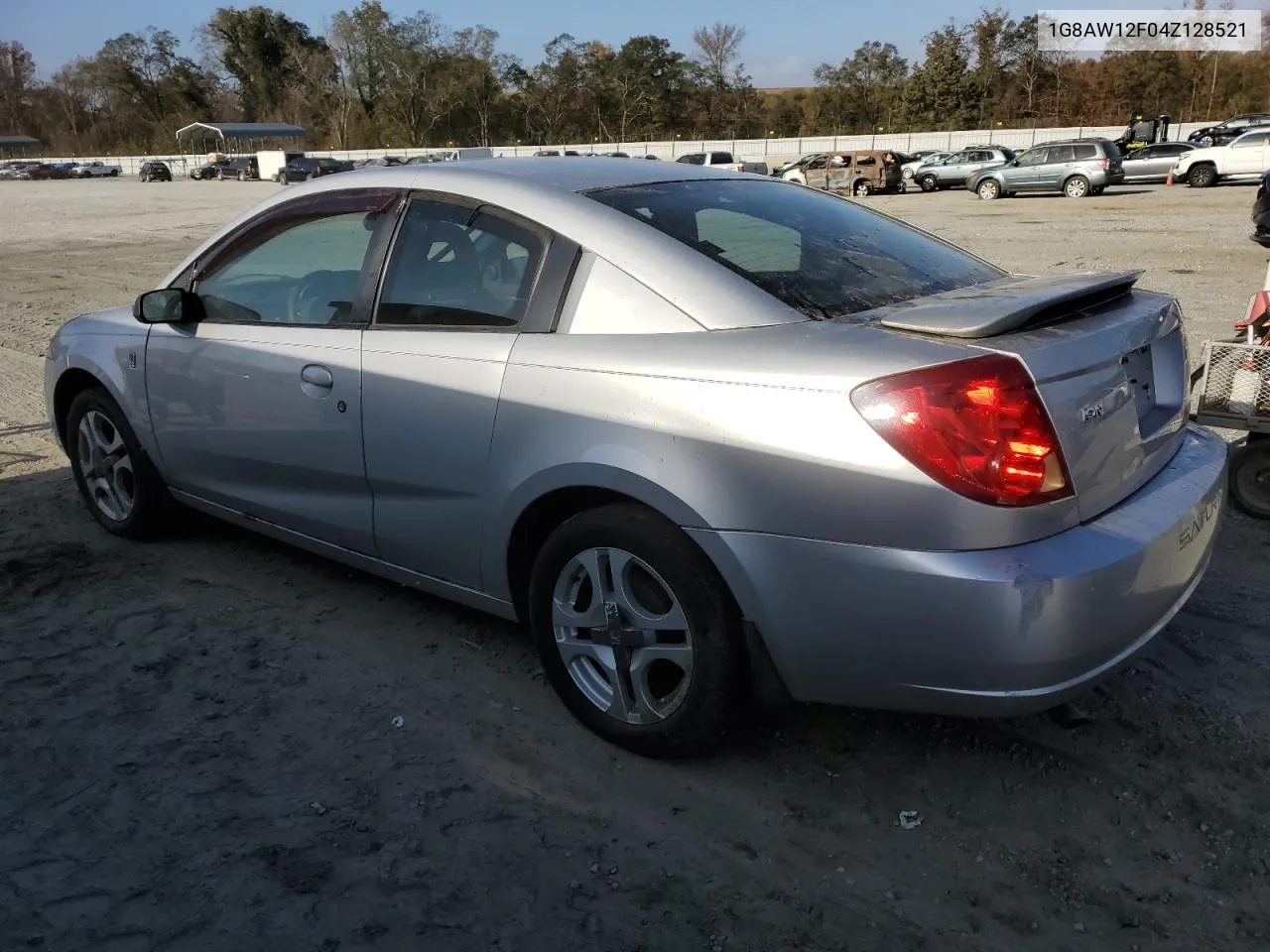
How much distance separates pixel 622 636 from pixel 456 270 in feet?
4.19

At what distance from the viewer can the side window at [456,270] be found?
120 inches

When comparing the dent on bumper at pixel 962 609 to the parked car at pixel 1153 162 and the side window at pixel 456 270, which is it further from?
the parked car at pixel 1153 162

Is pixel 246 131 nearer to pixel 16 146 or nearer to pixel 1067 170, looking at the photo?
pixel 16 146

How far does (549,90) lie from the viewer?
86562 mm

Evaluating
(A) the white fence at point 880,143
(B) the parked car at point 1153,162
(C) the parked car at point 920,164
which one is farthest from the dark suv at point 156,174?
(B) the parked car at point 1153,162

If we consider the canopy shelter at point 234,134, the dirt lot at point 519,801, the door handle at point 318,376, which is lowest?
the dirt lot at point 519,801

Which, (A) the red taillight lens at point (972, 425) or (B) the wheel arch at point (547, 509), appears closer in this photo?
(A) the red taillight lens at point (972, 425)

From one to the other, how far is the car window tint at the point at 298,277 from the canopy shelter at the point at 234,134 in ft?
313

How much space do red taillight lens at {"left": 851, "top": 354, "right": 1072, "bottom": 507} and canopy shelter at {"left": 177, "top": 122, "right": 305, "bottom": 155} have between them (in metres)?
98.0

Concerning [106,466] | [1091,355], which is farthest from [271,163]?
[1091,355]

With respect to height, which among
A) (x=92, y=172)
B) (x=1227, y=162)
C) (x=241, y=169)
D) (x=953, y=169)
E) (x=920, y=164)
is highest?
(x=92, y=172)

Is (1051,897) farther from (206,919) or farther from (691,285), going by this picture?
(206,919)

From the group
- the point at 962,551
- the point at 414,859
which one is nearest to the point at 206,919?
the point at 414,859

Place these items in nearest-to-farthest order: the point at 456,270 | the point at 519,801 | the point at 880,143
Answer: the point at 519,801 → the point at 456,270 → the point at 880,143
